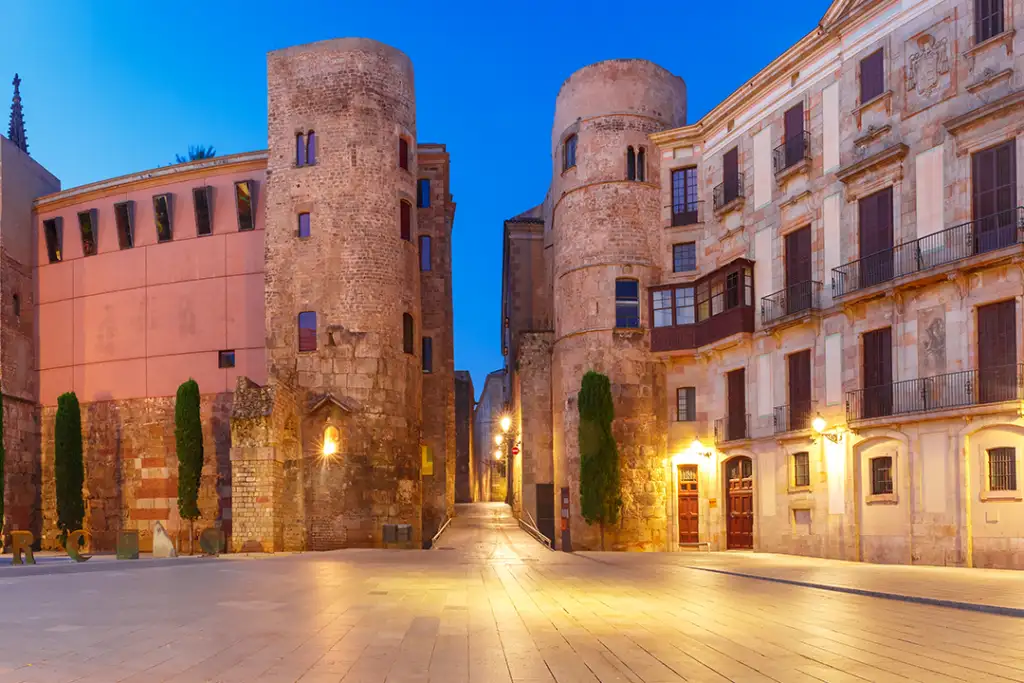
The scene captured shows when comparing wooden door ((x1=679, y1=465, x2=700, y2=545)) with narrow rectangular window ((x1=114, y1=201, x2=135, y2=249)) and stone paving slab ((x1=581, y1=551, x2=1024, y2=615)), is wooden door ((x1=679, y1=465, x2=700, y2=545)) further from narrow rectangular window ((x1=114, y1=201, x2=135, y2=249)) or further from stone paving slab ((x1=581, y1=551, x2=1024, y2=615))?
narrow rectangular window ((x1=114, y1=201, x2=135, y2=249))

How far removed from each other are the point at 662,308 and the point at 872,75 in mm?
11780

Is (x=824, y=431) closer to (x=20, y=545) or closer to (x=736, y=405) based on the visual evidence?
(x=736, y=405)

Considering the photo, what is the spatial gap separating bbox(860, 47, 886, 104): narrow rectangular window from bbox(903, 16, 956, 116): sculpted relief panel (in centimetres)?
103

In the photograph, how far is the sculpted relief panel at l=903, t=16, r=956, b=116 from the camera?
76.5 ft

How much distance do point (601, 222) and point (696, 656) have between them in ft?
94.4

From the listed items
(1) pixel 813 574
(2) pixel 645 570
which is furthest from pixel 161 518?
(1) pixel 813 574

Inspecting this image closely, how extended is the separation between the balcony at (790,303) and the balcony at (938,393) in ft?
10.7

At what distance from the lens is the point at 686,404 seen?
114 ft

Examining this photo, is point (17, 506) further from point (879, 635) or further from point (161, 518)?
point (879, 635)

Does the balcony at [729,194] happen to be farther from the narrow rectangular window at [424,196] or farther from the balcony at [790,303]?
the narrow rectangular window at [424,196]

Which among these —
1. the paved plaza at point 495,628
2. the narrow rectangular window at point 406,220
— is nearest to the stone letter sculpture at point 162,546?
the paved plaza at point 495,628

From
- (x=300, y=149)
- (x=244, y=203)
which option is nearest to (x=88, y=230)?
(x=244, y=203)

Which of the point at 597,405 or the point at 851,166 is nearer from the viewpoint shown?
the point at 851,166

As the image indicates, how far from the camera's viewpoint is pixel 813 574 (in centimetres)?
1864
